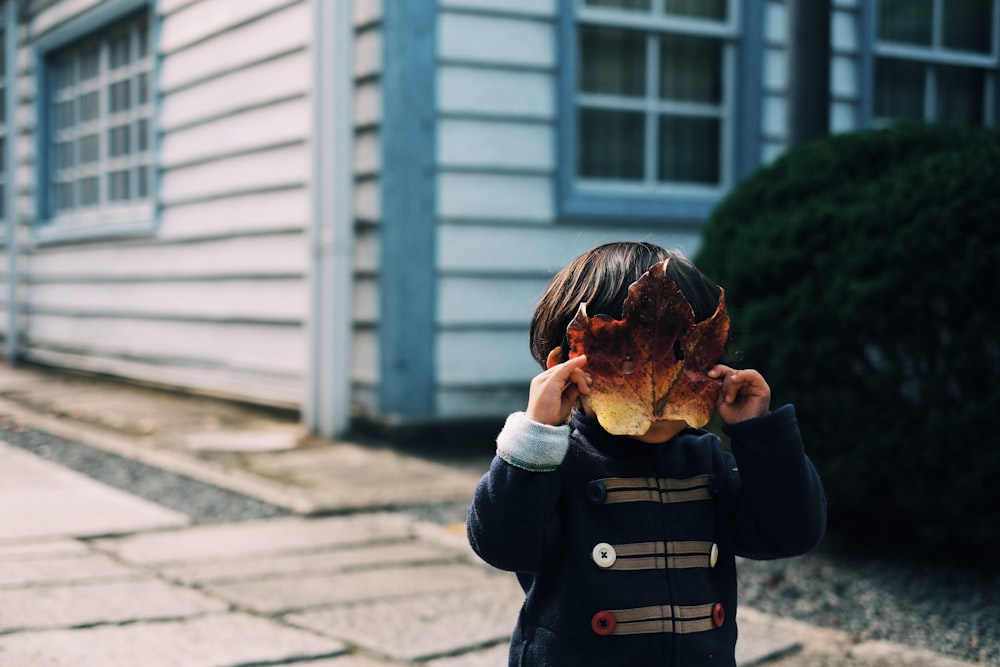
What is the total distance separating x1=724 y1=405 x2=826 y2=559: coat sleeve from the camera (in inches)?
74.1

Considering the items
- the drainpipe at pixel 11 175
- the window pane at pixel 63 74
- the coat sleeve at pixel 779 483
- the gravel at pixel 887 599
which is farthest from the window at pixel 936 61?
the drainpipe at pixel 11 175

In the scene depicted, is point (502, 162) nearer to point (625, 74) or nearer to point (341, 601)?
point (625, 74)

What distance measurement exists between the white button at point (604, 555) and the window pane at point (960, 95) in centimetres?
709

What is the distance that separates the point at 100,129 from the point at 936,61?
6716mm

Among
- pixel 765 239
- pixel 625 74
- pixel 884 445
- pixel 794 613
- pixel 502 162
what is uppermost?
pixel 625 74

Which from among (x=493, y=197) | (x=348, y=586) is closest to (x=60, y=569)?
(x=348, y=586)

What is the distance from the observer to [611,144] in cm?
694

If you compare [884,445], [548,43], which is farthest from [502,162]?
[884,445]

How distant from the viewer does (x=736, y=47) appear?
720 cm

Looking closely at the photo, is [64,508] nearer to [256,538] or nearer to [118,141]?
[256,538]

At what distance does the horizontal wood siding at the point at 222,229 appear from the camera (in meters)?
7.07

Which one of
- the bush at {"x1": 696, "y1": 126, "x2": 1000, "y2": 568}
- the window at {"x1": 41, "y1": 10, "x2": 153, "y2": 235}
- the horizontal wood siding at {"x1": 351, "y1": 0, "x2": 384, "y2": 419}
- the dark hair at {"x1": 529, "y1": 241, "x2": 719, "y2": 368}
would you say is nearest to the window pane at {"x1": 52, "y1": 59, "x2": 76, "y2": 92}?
the window at {"x1": 41, "y1": 10, "x2": 153, "y2": 235}

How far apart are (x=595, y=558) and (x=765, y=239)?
2.47 m

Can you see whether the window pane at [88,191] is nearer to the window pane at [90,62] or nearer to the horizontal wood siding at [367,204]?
the window pane at [90,62]
